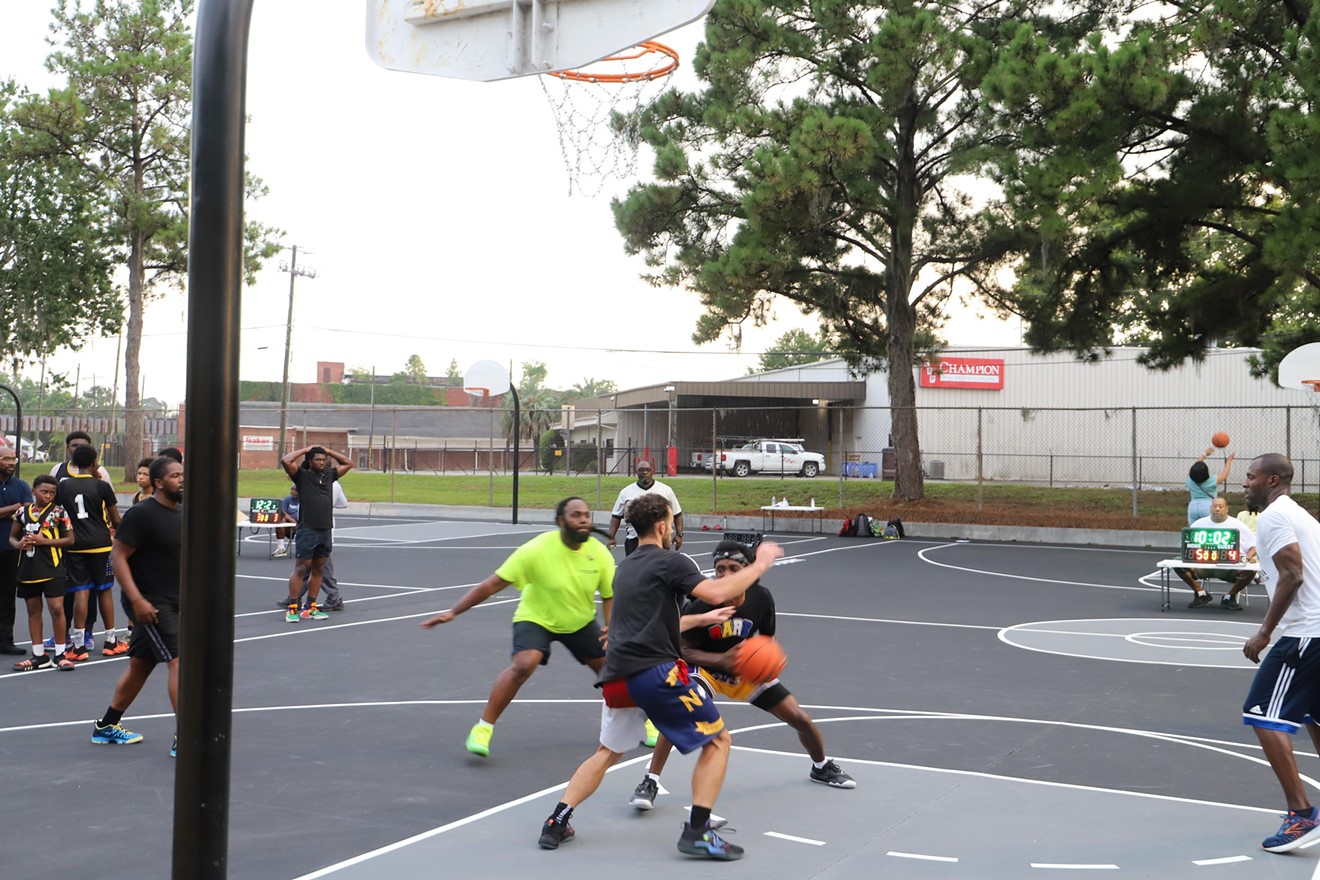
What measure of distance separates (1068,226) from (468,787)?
20519mm

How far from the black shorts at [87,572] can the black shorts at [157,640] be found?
3922 millimetres

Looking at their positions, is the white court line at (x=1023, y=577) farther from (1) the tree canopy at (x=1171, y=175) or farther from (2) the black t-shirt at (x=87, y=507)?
(2) the black t-shirt at (x=87, y=507)

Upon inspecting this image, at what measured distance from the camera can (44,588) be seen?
37.7ft

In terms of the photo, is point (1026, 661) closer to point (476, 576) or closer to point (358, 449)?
point (476, 576)

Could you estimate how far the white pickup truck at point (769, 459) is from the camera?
48.5 m

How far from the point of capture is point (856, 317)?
3247 cm

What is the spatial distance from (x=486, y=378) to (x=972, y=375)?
2779 cm

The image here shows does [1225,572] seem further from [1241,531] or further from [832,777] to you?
[832,777]

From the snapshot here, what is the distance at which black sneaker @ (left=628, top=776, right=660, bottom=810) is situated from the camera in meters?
6.68

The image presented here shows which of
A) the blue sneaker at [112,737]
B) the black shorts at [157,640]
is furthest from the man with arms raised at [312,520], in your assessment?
the black shorts at [157,640]

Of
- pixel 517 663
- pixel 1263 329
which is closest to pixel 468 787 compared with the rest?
pixel 517 663

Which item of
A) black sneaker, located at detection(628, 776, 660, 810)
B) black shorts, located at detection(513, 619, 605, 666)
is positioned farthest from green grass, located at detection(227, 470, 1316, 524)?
black sneaker, located at detection(628, 776, 660, 810)

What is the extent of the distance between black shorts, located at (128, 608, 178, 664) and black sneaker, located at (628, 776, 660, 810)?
3.25 metres

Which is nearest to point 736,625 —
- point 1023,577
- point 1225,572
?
point 1225,572
